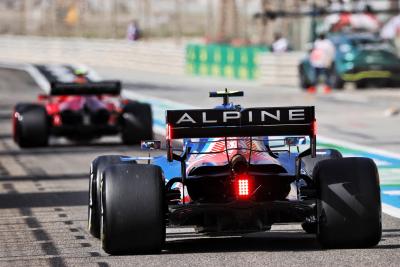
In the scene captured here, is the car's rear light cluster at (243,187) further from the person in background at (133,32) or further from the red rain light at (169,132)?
the person in background at (133,32)

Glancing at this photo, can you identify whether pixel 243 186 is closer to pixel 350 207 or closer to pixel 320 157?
pixel 350 207

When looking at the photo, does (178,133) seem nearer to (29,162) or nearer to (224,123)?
(224,123)

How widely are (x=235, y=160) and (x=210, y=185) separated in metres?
0.28

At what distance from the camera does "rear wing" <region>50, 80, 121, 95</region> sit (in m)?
22.0

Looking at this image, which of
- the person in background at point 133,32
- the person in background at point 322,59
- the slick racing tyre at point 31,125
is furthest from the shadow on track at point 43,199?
the person in background at point 133,32

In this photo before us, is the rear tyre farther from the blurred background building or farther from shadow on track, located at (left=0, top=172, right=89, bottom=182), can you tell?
the blurred background building

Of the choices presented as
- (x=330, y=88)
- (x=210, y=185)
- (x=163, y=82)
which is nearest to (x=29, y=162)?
(x=210, y=185)

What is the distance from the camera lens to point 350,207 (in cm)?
987

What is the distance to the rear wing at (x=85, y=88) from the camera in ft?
72.1

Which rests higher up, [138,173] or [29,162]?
[138,173]

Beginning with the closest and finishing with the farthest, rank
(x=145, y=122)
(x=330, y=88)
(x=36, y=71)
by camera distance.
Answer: (x=145, y=122) → (x=330, y=88) → (x=36, y=71)

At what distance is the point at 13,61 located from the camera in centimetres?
6562

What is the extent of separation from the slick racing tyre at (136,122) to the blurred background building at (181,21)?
21823 mm

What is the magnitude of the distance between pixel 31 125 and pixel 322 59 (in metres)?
17.7
